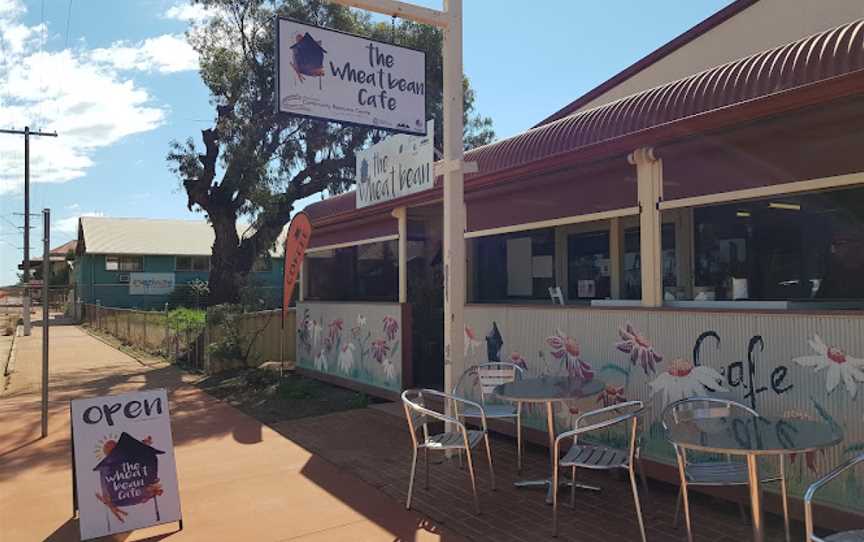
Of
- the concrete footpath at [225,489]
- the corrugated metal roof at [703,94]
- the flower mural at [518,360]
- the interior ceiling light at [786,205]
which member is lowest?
the concrete footpath at [225,489]

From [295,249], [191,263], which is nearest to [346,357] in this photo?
[295,249]

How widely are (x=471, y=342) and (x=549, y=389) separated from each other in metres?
2.30

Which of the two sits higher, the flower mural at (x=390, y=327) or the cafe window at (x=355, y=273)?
the cafe window at (x=355, y=273)

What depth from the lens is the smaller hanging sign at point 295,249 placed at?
10.5 meters

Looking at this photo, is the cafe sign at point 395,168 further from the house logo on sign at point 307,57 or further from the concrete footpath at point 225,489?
the concrete footpath at point 225,489

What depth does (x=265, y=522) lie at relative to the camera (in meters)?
4.55

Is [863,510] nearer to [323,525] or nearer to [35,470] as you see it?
[323,525]

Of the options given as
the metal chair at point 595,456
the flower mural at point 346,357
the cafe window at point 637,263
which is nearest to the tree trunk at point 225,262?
the flower mural at point 346,357

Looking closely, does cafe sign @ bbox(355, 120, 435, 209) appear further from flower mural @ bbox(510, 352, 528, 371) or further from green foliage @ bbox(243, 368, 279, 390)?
green foliage @ bbox(243, 368, 279, 390)

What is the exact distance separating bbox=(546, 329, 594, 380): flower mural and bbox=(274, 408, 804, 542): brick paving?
2.76ft

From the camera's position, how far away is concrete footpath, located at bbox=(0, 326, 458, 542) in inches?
173

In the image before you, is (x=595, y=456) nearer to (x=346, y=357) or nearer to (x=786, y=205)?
(x=786, y=205)

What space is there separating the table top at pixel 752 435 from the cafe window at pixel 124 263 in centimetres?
3614

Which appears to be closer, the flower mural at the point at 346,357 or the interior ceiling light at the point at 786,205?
the interior ceiling light at the point at 786,205
